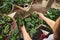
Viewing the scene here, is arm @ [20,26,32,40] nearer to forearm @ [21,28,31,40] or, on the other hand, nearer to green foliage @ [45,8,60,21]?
forearm @ [21,28,31,40]

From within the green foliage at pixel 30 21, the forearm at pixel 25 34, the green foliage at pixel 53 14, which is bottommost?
the forearm at pixel 25 34

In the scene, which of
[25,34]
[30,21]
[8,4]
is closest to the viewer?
[25,34]

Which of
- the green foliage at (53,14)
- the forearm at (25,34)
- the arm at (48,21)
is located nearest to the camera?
the forearm at (25,34)

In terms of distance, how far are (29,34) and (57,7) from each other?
597 mm

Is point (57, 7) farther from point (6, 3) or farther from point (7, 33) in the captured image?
point (7, 33)

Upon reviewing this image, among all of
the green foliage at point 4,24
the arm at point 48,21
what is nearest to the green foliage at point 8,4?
the green foliage at point 4,24

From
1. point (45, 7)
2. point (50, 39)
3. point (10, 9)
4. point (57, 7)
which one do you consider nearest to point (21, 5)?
point (10, 9)

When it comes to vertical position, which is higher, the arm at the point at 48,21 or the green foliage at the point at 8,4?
the green foliage at the point at 8,4

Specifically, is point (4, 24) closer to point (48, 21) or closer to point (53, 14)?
point (48, 21)

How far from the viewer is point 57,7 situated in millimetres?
2096

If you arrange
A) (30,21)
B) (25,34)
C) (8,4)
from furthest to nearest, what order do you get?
(8,4) → (30,21) → (25,34)

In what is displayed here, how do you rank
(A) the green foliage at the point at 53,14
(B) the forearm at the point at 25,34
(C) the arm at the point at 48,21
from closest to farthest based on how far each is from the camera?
1. (B) the forearm at the point at 25,34
2. (C) the arm at the point at 48,21
3. (A) the green foliage at the point at 53,14

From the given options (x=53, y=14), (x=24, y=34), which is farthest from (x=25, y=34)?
(x=53, y=14)

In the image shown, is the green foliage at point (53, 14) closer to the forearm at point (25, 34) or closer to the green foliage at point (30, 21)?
the green foliage at point (30, 21)
